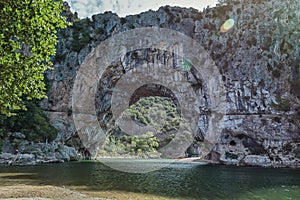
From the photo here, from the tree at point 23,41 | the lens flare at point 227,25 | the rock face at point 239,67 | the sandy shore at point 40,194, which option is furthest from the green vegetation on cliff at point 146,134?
the tree at point 23,41

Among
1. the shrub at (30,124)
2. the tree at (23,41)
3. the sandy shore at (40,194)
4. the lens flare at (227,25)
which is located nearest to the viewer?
the tree at (23,41)

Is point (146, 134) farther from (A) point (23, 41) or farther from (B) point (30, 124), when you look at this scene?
(A) point (23, 41)

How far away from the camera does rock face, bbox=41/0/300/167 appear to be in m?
39.9

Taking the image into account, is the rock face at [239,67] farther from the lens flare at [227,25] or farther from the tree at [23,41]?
the tree at [23,41]

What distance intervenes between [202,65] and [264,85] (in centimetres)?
1163

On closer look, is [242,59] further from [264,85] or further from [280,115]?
[280,115]

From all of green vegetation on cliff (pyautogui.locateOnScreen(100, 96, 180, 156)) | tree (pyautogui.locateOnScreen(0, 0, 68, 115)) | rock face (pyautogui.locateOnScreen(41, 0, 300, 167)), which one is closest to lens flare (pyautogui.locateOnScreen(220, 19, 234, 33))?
rock face (pyautogui.locateOnScreen(41, 0, 300, 167))

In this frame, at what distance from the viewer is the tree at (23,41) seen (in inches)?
349

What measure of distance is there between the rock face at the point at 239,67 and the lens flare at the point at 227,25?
0.68 m

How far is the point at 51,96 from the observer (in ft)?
160

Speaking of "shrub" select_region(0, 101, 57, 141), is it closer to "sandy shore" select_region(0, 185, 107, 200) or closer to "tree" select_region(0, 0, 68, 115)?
"sandy shore" select_region(0, 185, 107, 200)

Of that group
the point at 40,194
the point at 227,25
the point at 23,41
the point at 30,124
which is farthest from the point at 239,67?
the point at 23,41

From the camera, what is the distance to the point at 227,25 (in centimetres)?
4812

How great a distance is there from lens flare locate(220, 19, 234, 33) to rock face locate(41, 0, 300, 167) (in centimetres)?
68
